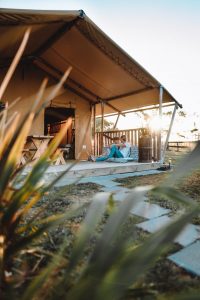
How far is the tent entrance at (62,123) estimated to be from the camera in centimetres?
962

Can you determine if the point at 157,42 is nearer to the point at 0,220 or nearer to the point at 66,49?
the point at 66,49

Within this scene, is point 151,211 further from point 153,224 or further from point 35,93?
point 35,93

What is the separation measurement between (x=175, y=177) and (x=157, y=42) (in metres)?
9.08

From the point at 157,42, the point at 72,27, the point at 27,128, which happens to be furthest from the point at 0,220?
the point at 157,42

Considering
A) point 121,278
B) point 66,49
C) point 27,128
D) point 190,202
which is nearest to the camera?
point 121,278

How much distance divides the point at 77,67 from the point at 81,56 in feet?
2.70

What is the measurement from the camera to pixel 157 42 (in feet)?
27.4

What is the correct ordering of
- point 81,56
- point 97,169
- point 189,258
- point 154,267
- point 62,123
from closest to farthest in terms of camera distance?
1. point 154,267
2. point 189,258
3. point 97,169
4. point 81,56
5. point 62,123

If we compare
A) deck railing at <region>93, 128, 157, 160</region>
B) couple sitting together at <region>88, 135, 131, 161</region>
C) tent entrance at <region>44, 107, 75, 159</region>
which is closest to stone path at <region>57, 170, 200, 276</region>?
deck railing at <region>93, 128, 157, 160</region>

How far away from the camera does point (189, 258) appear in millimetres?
1400

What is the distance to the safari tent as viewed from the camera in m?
4.87

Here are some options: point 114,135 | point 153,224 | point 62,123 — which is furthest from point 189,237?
point 62,123

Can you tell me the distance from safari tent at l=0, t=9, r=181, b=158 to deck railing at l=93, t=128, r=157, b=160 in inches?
15.7

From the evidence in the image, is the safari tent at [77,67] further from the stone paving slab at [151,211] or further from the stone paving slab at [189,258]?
the stone paving slab at [189,258]
